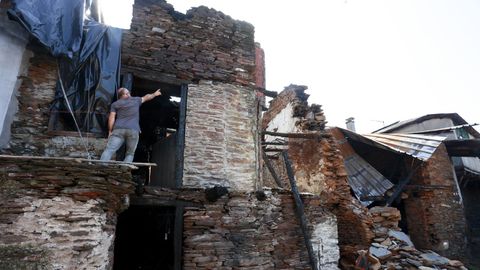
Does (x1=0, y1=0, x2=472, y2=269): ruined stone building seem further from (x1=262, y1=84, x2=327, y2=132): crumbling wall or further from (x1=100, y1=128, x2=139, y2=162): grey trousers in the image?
(x1=262, y1=84, x2=327, y2=132): crumbling wall

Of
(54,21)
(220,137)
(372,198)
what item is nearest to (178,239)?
(220,137)

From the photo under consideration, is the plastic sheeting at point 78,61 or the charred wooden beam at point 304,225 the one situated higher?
the plastic sheeting at point 78,61

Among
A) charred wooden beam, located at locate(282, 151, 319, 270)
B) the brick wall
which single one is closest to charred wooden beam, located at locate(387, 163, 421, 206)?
charred wooden beam, located at locate(282, 151, 319, 270)

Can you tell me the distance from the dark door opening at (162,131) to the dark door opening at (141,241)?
820 mm

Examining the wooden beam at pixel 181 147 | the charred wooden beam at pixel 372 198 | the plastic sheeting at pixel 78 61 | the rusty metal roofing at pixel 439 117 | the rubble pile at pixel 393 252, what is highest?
the rusty metal roofing at pixel 439 117

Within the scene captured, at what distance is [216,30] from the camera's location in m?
6.43

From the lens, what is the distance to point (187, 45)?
6.06 meters

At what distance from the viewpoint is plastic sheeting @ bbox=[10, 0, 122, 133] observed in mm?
4445

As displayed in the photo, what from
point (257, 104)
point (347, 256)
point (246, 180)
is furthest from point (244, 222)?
point (347, 256)

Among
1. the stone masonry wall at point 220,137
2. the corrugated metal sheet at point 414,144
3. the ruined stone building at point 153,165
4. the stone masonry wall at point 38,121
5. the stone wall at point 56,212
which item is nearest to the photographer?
the stone wall at point 56,212

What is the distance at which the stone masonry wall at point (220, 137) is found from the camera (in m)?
5.41

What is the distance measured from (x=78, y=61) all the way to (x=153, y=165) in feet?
8.53

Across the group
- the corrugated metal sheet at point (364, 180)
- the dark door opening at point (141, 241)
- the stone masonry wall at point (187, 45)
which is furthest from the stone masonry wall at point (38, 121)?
the corrugated metal sheet at point (364, 180)

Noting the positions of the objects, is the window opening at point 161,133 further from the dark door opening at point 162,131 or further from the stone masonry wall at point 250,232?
the stone masonry wall at point 250,232
